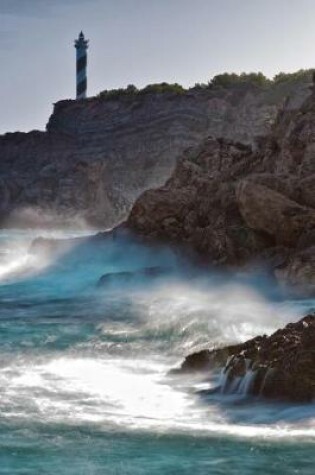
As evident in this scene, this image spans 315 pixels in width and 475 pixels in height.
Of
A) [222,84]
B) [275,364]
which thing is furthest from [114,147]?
[275,364]

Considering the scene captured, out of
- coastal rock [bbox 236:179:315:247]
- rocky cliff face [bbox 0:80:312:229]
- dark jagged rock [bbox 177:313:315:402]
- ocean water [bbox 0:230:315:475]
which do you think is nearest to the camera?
ocean water [bbox 0:230:315:475]

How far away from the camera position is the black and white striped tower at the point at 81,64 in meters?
103

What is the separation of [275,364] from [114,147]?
79.9 m

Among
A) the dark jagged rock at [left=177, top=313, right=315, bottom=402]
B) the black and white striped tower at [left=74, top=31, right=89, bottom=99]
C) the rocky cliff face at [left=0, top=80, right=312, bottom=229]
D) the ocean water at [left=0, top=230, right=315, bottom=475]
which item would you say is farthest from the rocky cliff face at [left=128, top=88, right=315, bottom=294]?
the black and white striped tower at [left=74, top=31, right=89, bottom=99]

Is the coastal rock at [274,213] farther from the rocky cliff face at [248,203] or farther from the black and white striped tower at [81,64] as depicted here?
the black and white striped tower at [81,64]

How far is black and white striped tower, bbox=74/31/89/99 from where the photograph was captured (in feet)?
339

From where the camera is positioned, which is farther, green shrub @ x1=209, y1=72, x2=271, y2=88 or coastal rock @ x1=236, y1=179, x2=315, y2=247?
green shrub @ x1=209, y1=72, x2=271, y2=88

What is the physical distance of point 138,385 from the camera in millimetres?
14734

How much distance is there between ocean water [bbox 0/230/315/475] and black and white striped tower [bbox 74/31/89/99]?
77694mm

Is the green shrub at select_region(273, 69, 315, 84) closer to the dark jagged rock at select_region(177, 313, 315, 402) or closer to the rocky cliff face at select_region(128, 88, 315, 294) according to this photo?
the rocky cliff face at select_region(128, 88, 315, 294)

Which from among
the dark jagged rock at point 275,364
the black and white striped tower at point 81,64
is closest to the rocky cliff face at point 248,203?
the dark jagged rock at point 275,364

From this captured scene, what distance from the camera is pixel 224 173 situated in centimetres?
3303

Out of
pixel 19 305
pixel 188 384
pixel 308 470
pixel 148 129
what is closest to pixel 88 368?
pixel 188 384

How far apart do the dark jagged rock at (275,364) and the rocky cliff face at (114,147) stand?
69112 mm
